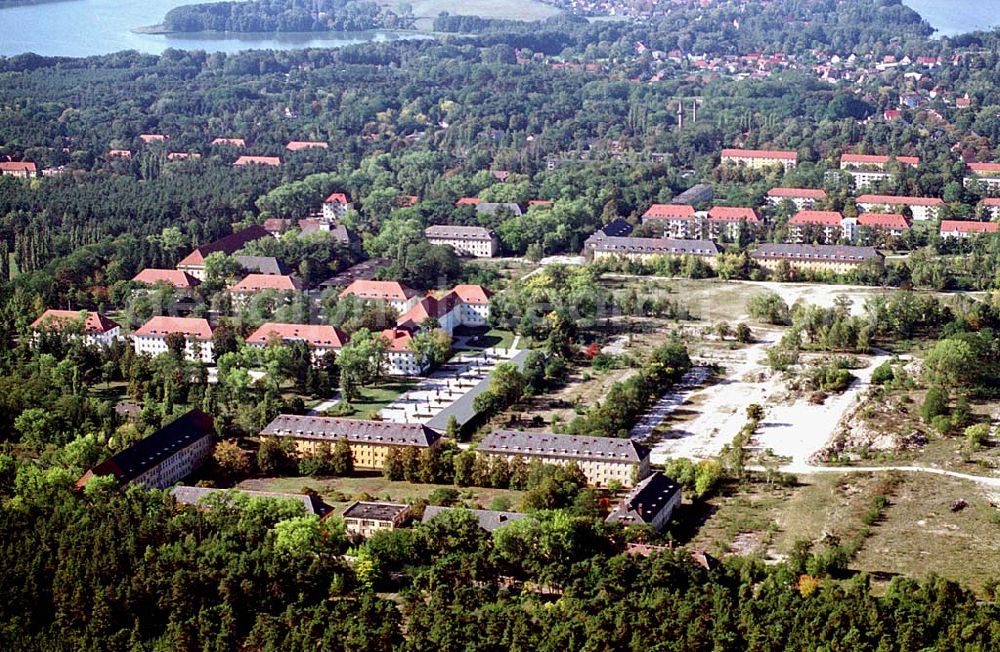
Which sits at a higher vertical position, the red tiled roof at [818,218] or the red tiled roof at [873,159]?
the red tiled roof at [873,159]

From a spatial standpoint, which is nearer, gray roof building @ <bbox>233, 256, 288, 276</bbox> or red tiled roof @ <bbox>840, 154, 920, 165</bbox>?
gray roof building @ <bbox>233, 256, 288, 276</bbox>

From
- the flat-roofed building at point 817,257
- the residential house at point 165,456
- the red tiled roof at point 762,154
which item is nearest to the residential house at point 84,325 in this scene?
the residential house at point 165,456

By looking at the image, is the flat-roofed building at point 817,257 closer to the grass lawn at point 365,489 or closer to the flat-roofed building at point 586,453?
the flat-roofed building at point 586,453

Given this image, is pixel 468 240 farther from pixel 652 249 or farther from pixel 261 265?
pixel 261 265

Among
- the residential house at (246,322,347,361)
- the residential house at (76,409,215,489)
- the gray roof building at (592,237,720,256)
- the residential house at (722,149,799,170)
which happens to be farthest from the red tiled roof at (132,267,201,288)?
the residential house at (722,149,799,170)

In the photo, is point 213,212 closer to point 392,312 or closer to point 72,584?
point 392,312

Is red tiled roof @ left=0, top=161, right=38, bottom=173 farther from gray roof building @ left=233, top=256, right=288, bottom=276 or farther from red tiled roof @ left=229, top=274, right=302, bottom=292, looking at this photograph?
red tiled roof @ left=229, top=274, right=302, bottom=292
